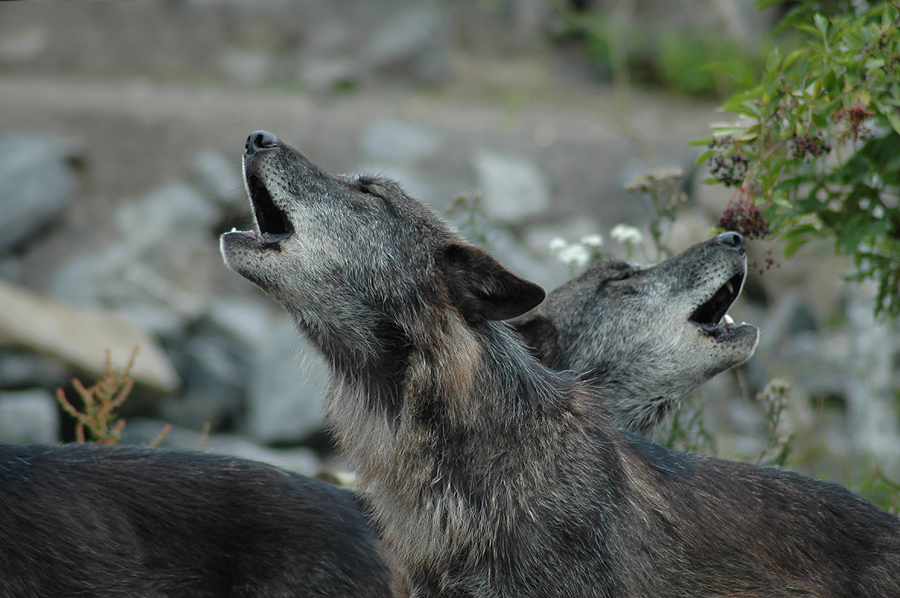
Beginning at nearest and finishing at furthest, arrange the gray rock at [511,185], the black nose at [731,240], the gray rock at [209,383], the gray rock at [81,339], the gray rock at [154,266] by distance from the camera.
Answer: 1. the black nose at [731,240]
2. the gray rock at [81,339]
3. the gray rock at [209,383]
4. the gray rock at [154,266]
5. the gray rock at [511,185]

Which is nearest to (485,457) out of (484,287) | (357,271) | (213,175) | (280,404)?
(484,287)

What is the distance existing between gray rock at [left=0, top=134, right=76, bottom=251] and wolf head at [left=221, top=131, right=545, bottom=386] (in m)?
9.24

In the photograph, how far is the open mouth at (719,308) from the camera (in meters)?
4.51

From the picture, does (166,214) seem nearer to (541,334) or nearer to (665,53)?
(541,334)

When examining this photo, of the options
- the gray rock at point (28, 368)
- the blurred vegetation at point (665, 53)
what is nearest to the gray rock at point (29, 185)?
the gray rock at point (28, 368)

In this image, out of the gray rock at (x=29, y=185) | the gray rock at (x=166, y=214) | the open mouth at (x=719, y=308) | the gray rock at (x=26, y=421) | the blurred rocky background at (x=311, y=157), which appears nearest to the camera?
the open mouth at (x=719, y=308)

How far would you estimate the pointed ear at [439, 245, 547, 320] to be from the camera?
328 centimetres

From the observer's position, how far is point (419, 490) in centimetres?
333

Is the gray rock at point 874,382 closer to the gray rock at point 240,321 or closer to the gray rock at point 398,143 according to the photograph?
the gray rock at point 240,321

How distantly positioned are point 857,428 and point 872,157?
5.48 m

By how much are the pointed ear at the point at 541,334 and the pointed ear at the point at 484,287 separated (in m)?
1.15

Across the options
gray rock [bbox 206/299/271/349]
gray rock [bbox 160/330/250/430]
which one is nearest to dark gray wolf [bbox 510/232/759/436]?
gray rock [bbox 160/330/250/430]

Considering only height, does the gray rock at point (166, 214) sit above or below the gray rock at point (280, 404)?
above

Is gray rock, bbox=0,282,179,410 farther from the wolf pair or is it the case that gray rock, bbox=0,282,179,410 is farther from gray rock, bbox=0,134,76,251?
the wolf pair
